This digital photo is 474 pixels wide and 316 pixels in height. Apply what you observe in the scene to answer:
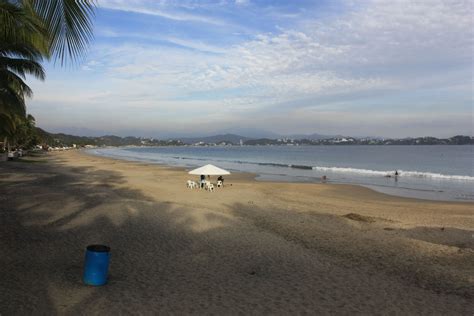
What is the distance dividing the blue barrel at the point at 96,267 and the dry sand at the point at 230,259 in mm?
131

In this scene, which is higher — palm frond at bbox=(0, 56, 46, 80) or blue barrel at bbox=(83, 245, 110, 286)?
palm frond at bbox=(0, 56, 46, 80)

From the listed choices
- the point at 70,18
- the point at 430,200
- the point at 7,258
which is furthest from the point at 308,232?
the point at 430,200

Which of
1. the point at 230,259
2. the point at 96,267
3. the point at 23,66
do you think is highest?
the point at 23,66

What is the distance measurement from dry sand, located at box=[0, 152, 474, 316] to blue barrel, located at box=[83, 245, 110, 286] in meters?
0.13

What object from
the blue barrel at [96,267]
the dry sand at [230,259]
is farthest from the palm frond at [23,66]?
the blue barrel at [96,267]

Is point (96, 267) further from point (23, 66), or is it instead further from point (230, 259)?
point (23, 66)

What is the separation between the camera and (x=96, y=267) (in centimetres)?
594

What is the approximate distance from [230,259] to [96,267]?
2682mm

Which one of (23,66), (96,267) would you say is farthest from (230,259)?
(23,66)

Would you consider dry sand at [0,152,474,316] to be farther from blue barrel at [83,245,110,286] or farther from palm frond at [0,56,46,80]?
palm frond at [0,56,46,80]

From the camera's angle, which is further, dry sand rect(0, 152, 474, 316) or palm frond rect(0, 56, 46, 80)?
palm frond rect(0, 56, 46, 80)

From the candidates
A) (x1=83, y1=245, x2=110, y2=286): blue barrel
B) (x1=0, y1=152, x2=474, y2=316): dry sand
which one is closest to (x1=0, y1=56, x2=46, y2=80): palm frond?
(x1=0, y1=152, x2=474, y2=316): dry sand

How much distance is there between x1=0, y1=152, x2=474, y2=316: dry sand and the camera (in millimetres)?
5617

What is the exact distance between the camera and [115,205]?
1298 centimetres
